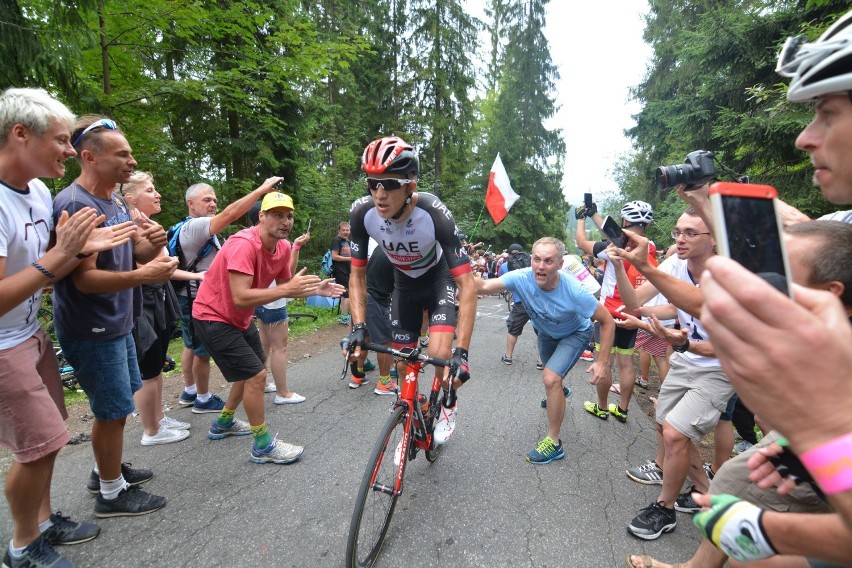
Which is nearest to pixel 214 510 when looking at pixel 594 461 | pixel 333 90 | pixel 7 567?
pixel 7 567

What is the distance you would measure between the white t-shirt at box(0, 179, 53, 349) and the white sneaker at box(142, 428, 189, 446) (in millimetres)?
1834

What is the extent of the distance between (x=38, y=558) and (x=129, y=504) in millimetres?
601

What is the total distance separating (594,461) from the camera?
369 cm

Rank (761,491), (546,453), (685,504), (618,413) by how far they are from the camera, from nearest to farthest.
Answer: (761,491), (685,504), (546,453), (618,413)

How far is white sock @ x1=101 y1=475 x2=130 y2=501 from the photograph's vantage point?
106 inches

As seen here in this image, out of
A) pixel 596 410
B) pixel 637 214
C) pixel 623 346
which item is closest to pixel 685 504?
pixel 596 410

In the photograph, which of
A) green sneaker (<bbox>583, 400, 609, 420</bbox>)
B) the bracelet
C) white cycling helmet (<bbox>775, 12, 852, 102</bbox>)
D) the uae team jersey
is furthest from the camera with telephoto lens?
green sneaker (<bbox>583, 400, 609, 420</bbox>)

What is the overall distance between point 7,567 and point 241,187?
9.46m

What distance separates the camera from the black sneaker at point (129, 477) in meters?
2.91

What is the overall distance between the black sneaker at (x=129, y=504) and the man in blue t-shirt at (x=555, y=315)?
2.93 metres

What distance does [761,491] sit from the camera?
161 centimetres

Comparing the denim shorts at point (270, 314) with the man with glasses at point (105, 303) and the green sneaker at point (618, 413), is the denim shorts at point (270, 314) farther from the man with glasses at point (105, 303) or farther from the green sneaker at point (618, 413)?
the green sneaker at point (618, 413)

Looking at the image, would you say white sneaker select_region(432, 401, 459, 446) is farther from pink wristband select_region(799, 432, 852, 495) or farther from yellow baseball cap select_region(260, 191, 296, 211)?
pink wristband select_region(799, 432, 852, 495)

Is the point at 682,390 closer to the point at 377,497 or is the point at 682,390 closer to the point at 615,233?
the point at 615,233
